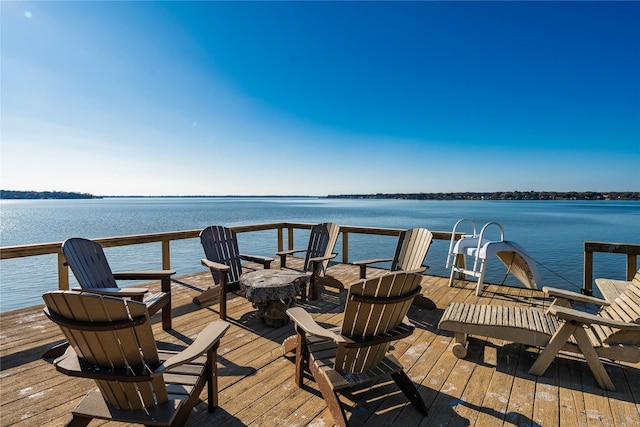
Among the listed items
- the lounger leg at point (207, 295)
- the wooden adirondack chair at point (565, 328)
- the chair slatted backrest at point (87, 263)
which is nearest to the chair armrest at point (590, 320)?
the wooden adirondack chair at point (565, 328)

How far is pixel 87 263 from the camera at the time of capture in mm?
2803

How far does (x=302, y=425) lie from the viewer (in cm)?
173

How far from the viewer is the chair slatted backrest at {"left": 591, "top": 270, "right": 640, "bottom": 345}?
2217mm

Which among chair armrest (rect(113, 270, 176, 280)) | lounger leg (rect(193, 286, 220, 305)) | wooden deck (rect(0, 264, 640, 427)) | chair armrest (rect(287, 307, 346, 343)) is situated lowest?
wooden deck (rect(0, 264, 640, 427))

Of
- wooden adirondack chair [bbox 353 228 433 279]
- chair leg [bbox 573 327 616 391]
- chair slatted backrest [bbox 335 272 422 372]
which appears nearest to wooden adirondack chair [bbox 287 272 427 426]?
chair slatted backrest [bbox 335 272 422 372]

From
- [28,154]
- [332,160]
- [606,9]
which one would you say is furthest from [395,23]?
[28,154]

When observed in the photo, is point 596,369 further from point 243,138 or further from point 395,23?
point 243,138

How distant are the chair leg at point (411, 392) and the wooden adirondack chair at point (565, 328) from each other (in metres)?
0.80

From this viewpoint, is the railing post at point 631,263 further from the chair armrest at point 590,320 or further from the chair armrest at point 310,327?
the chair armrest at point 310,327

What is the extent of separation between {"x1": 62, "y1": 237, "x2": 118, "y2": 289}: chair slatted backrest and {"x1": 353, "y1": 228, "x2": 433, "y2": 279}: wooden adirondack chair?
104 inches

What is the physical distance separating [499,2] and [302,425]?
989 centimetres

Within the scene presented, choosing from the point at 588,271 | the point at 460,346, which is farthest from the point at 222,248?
the point at 588,271

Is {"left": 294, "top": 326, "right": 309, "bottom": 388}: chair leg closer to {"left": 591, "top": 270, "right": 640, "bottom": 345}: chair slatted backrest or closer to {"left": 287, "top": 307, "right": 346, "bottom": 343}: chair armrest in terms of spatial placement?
{"left": 287, "top": 307, "right": 346, "bottom": 343}: chair armrest

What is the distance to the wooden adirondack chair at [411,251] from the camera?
3.82 metres
